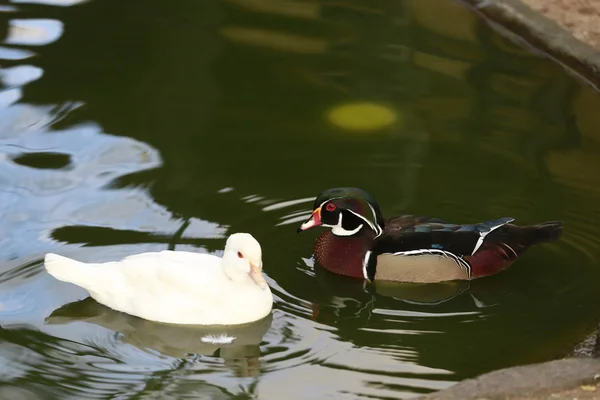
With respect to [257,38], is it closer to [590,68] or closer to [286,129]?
[286,129]

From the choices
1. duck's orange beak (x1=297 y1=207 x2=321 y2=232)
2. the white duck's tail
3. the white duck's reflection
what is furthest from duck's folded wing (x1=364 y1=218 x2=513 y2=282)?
the white duck's tail

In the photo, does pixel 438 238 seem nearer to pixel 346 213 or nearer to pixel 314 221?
pixel 346 213

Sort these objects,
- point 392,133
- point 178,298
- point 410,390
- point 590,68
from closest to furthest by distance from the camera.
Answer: point 410,390, point 178,298, point 392,133, point 590,68

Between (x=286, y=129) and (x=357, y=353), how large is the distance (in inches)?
106

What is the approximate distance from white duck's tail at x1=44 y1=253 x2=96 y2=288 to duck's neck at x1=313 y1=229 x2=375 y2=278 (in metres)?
1.25

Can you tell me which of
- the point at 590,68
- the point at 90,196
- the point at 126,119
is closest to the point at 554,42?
the point at 590,68

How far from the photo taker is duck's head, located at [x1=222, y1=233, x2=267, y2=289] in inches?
211

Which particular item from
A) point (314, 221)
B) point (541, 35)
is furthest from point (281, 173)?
point (541, 35)

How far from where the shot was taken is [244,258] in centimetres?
539

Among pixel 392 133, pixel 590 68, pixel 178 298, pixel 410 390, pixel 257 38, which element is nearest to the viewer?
pixel 410 390

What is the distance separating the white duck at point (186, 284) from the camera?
5.40 meters

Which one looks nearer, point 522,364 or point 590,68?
point 522,364

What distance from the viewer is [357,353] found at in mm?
5223

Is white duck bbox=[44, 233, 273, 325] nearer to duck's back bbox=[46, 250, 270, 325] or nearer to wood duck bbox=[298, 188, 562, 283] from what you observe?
duck's back bbox=[46, 250, 270, 325]
